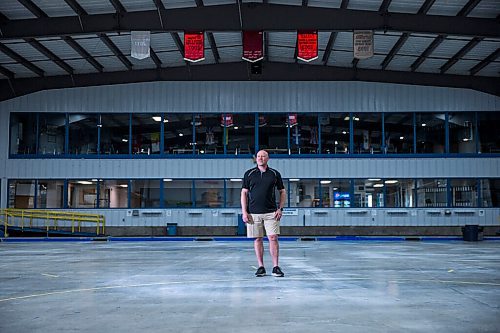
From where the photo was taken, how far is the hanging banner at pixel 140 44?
20.3 metres

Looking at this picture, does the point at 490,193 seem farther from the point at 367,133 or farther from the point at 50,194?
the point at 50,194

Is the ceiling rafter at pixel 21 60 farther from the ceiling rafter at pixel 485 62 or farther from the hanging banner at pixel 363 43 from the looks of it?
the ceiling rafter at pixel 485 62

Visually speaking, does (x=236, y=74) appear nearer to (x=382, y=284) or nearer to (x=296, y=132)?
(x=296, y=132)

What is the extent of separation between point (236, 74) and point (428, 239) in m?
11.8

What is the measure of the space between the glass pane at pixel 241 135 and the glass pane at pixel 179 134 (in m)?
1.84

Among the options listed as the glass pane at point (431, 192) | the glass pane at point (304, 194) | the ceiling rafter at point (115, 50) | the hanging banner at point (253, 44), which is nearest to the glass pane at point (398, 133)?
the glass pane at point (431, 192)

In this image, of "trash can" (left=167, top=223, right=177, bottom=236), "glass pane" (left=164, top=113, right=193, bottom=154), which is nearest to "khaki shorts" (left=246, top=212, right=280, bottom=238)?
"trash can" (left=167, top=223, right=177, bottom=236)

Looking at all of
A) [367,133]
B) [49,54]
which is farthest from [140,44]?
[367,133]

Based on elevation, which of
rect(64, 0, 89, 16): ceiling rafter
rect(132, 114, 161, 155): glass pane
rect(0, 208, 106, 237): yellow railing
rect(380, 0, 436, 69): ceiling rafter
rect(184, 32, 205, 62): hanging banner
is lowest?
rect(0, 208, 106, 237): yellow railing

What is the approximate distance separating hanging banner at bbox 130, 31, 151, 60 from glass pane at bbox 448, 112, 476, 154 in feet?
51.1

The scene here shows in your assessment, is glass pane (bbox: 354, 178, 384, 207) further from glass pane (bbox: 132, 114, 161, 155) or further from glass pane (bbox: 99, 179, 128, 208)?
glass pane (bbox: 99, 179, 128, 208)

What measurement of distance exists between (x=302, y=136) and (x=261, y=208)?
803 inches

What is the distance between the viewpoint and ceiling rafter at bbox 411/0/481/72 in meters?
19.1

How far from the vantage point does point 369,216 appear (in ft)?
90.3
